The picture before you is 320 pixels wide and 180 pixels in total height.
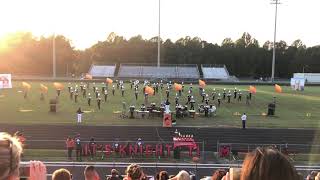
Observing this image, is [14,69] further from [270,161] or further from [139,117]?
[270,161]

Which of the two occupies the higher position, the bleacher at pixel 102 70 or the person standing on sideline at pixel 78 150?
the bleacher at pixel 102 70

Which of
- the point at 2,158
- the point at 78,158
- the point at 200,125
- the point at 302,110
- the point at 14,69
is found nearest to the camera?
the point at 2,158

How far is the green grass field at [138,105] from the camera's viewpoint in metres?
30.0

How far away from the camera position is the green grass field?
30000 mm

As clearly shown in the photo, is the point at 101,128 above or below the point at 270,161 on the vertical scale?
below

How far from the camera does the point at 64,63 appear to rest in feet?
327

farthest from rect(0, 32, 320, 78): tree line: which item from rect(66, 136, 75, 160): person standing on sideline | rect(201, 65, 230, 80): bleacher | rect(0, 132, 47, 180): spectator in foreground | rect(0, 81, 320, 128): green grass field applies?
rect(0, 132, 47, 180): spectator in foreground

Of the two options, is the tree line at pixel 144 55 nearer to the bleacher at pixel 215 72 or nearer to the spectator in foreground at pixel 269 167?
the bleacher at pixel 215 72

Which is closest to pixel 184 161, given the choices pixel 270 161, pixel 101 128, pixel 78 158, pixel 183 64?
pixel 78 158

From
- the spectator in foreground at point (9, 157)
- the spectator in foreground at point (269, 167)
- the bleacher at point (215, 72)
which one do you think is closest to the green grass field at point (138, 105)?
the spectator in foreground at point (9, 157)

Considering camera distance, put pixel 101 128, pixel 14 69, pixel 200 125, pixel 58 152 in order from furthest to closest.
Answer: pixel 14 69 < pixel 200 125 < pixel 101 128 < pixel 58 152

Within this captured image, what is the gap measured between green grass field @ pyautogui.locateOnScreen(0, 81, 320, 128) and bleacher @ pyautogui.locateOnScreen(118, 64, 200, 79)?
37142 millimetres

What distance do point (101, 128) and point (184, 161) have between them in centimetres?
819

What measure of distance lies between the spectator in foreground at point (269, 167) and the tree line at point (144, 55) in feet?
310
